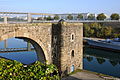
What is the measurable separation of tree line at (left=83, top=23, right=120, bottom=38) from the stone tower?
109ft

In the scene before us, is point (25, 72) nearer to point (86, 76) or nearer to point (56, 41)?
point (56, 41)

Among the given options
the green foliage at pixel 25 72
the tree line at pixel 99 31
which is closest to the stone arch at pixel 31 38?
the green foliage at pixel 25 72

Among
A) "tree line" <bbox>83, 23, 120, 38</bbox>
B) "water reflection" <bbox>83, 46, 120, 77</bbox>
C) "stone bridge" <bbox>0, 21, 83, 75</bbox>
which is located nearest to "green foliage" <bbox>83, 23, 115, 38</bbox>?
"tree line" <bbox>83, 23, 120, 38</bbox>

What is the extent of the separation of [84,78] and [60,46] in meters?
3.84

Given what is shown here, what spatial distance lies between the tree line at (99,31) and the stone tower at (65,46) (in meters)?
33.3

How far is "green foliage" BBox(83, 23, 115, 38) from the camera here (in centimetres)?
5034

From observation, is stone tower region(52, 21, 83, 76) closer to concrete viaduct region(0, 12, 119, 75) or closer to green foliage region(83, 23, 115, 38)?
concrete viaduct region(0, 12, 119, 75)

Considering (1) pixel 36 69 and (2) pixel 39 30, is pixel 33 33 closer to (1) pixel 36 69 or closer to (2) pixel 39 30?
(2) pixel 39 30

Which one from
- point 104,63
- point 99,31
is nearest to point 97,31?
point 99,31

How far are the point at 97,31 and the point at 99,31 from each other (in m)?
0.59

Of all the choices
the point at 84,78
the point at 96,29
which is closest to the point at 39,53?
the point at 84,78

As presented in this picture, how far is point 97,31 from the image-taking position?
2068 inches

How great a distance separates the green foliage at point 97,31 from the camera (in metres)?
50.3

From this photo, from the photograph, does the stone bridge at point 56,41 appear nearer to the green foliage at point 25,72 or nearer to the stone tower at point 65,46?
the stone tower at point 65,46
